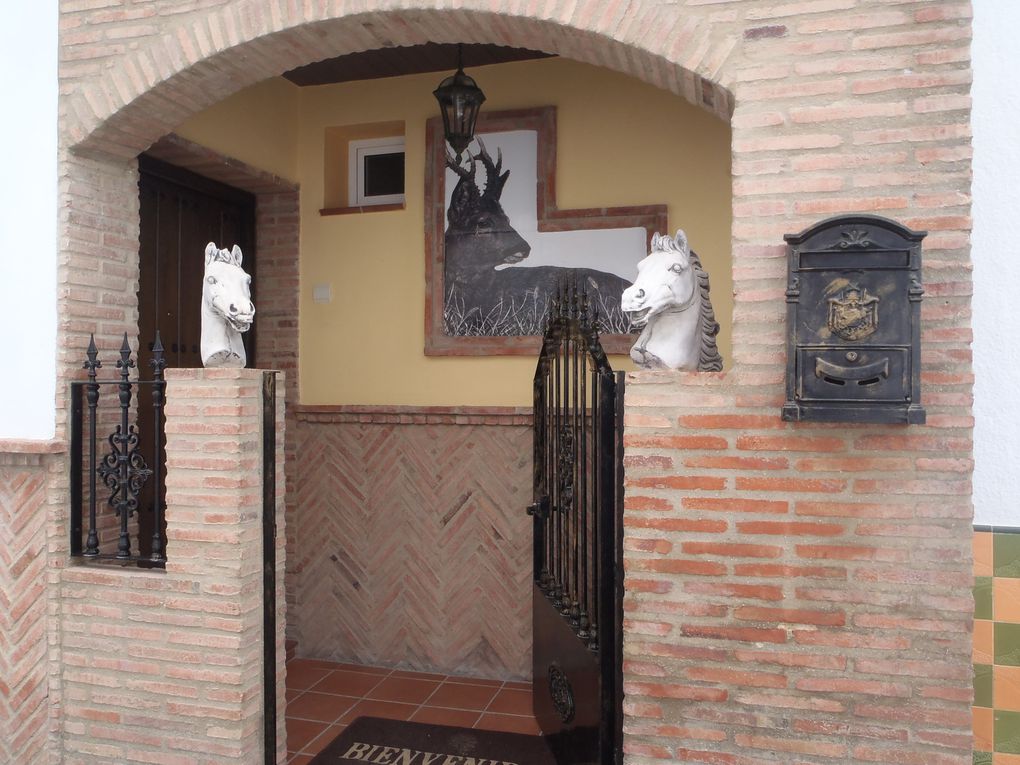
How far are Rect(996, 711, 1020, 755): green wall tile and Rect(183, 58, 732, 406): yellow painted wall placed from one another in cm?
235

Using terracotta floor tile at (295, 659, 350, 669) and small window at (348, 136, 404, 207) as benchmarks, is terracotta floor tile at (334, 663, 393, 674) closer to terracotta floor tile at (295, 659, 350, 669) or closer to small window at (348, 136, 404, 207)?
terracotta floor tile at (295, 659, 350, 669)

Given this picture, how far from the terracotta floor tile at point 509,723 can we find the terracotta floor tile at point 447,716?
0.05 meters

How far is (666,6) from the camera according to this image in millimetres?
2973

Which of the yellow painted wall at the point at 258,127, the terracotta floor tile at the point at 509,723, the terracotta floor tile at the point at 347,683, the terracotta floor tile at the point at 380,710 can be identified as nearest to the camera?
the terracotta floor tile at the point at 509,723

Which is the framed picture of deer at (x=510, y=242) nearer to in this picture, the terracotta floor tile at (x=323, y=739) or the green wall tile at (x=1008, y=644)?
the terracotta floor tile at (x=323, y=739)

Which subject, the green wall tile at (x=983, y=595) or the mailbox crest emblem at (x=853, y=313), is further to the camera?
the green wall tile at (x=983, y=595)

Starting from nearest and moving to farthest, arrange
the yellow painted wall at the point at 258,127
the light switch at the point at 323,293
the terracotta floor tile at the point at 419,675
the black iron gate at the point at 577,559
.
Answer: the black iron gate at the point at 577,559 < the yellow painted wall at the point at 258,127 < the terracotta floor tile at the point at 419,675 < the light switch at the point at 323,293

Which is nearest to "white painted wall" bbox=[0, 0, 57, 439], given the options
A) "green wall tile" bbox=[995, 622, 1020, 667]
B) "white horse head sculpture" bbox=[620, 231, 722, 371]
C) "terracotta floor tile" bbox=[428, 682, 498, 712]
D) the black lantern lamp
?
the black lantern lamp

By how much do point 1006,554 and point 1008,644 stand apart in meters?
0.34

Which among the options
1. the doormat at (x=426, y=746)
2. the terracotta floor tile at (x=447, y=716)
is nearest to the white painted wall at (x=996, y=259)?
the doormat at (x=426, y=746)

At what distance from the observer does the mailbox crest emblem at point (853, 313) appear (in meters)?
2.70

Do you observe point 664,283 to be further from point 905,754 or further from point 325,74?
point 325,74

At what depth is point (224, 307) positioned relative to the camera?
11.2ft

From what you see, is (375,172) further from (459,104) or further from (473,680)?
(473,680)
